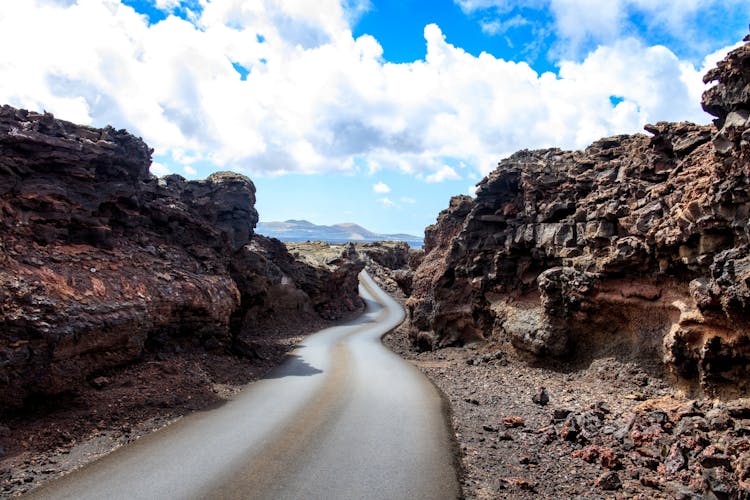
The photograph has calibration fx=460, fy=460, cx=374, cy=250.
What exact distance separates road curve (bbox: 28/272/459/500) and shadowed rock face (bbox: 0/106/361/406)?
383 centimetres

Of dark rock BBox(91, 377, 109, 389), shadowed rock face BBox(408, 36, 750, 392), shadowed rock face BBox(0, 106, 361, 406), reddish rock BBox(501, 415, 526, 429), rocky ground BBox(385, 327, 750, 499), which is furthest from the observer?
reddish rock BBox(501, 415, 526, 429)

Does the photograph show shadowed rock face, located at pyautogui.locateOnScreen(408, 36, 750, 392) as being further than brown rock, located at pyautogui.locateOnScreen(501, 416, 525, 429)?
No

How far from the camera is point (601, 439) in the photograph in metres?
13.5

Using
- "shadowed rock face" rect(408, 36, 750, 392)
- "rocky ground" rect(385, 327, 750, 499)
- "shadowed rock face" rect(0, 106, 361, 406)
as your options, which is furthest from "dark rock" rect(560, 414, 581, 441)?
"shadowed rock face" rect(0, 106, 361, 406)

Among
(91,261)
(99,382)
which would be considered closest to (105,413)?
(99,382)

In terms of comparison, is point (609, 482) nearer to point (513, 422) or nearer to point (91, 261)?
point (513, 422)

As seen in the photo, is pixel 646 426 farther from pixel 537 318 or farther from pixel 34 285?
pixel 34 285

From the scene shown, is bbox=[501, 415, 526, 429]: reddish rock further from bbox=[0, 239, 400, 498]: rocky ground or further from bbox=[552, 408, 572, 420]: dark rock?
bbox=[0, 239, 400, 498]: rocky ground

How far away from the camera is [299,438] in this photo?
566 inches

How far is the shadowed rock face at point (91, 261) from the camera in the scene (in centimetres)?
1396

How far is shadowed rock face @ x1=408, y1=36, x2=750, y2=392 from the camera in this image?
1345 cm

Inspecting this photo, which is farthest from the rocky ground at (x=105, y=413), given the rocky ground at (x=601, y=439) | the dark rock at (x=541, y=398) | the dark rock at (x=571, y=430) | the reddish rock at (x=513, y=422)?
the dark rock at (x=571, y=430)

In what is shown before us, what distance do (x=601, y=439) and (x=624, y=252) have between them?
324 inches

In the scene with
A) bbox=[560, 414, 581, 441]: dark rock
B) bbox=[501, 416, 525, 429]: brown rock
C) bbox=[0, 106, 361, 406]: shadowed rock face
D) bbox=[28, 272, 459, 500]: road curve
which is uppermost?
bbox=[0, 106, 361, 406]: shadowed rock face
